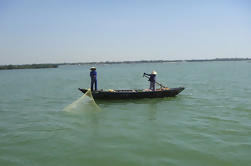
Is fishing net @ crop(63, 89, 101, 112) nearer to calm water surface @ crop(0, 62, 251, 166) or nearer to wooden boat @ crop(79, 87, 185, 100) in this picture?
calm water surface @ crop(0, 62, 251, 166)

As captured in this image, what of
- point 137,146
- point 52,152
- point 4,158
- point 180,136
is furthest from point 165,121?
point 4,158

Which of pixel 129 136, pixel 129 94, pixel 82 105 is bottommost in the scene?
pixel 129 136

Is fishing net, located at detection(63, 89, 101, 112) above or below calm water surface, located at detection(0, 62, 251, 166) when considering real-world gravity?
above

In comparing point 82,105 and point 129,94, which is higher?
point 129,94

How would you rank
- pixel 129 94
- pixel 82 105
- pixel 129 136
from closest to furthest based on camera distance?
pixel 129 136 < pixel 82 105 < pixel 129 94

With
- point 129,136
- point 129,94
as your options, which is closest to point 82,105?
point 129,94

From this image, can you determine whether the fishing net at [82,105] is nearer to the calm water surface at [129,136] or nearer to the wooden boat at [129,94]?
the calm water surface at [129,136]

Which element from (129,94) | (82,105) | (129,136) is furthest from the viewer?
(129,94)

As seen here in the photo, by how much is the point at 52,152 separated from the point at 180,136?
409cm

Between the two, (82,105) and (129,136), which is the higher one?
(82,105)

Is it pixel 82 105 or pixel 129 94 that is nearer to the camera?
pixel 82 105

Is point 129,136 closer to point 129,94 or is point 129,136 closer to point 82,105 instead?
point 82,105

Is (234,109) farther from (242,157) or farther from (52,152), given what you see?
(52,152)

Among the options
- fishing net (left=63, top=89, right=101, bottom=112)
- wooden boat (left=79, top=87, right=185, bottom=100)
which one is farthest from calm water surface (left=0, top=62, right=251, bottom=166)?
wooden boat (left=79, top=87, right=185, bottom=100)
